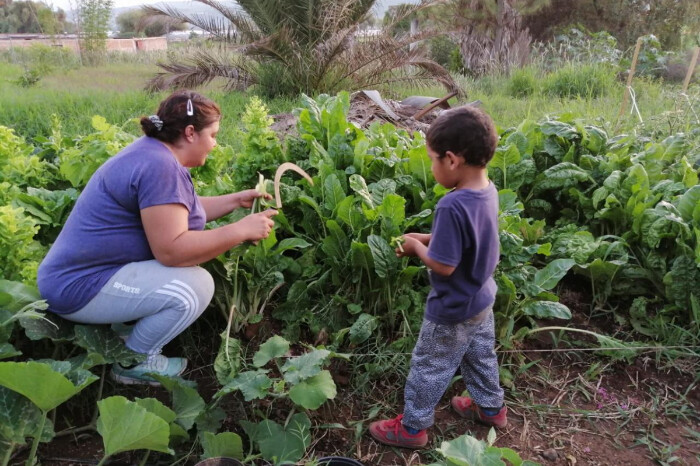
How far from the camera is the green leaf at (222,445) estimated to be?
1857 millimetres

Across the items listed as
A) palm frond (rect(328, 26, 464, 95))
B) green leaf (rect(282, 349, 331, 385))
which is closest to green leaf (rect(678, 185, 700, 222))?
green leaf (rect(282, 349, 331, 385))

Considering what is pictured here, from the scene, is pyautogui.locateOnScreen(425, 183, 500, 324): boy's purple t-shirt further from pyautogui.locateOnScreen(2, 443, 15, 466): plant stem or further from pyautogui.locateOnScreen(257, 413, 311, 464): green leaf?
pyautogui.locateOnScreen(2, 443, 15, 466): plant stem

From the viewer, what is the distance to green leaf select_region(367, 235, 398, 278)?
8.02 ft

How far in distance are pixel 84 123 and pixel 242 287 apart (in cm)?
393

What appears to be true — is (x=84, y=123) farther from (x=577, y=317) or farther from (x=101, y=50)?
(x=101, y=50)

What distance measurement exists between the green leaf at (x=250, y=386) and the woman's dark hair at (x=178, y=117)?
917 mm

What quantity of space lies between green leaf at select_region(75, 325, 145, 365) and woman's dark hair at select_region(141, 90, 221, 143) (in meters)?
0.75

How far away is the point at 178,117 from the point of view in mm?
2141

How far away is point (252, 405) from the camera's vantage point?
2.22m

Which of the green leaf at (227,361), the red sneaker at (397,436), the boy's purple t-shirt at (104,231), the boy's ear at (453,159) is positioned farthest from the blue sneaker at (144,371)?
the boy's ear at (453,159)

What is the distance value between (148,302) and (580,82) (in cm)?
760

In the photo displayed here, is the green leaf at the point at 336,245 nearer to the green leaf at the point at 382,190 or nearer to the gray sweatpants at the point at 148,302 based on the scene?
the green leaf at the point at 382,190

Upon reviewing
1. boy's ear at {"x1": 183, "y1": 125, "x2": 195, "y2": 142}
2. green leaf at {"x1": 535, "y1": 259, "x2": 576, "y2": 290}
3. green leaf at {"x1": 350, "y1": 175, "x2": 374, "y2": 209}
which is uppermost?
boy's ear at {"x1": 183, "y1": 125, "x2": 195, "y2": 142}

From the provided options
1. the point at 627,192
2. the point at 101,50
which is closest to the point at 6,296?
the point at 627,192
